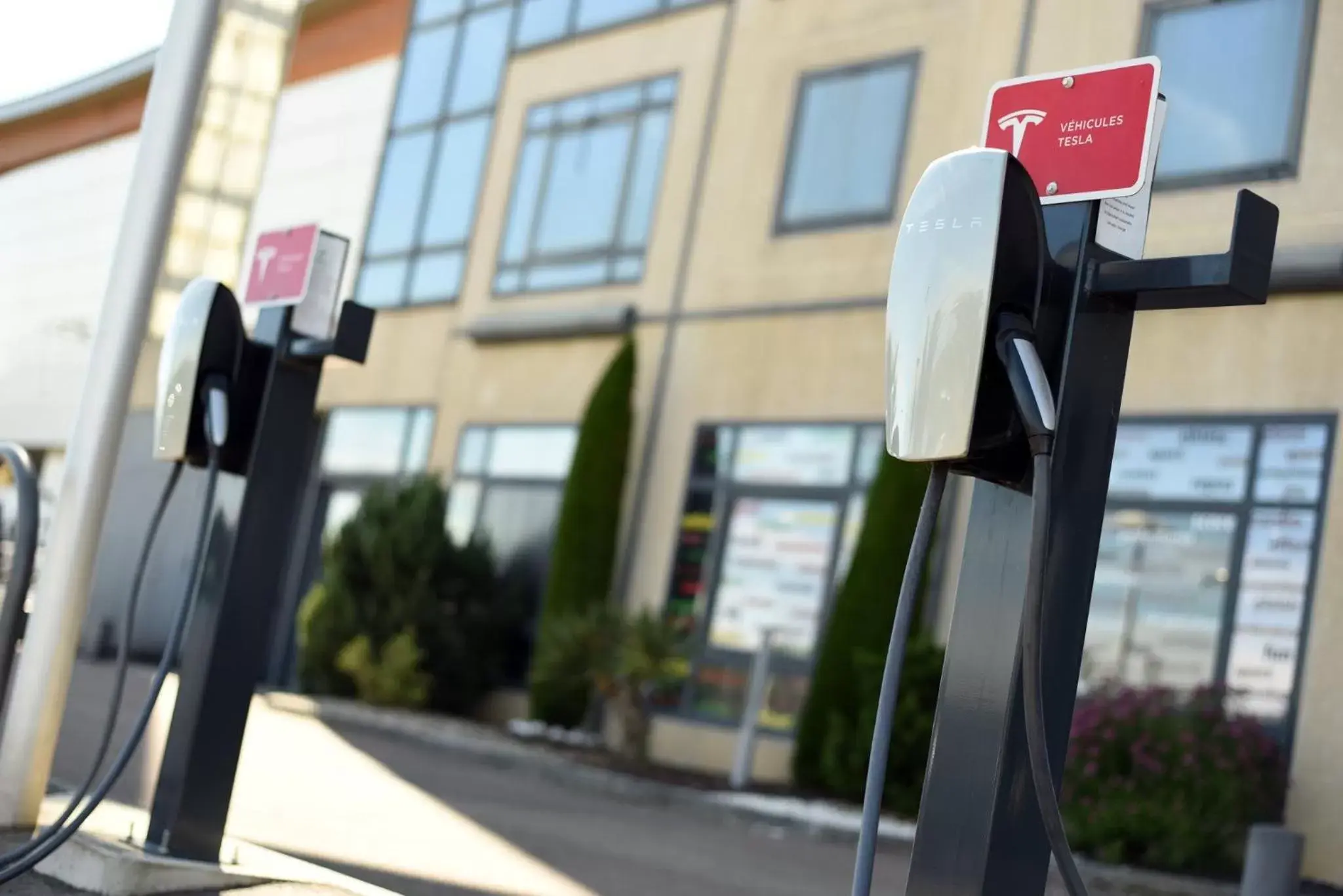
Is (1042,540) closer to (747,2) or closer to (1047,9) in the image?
(1047,9)

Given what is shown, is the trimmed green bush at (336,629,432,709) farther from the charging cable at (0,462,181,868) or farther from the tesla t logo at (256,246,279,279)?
the charging cable at (0,462,181,868)

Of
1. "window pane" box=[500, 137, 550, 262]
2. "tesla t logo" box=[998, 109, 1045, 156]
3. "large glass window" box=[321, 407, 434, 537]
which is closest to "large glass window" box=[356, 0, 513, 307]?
"window pane" box=[500, 137, 550, 262]

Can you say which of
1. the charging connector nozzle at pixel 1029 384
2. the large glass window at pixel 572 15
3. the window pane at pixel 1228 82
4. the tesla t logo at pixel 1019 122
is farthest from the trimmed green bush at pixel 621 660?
the charging connector nozzle at pixel 1029 384

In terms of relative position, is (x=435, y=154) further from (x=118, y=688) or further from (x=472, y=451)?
(x=118, y=688)

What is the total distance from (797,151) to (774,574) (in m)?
3.70

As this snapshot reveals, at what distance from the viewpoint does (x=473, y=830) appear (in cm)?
820

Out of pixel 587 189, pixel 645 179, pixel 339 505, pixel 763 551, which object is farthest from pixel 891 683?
pixel 339 505

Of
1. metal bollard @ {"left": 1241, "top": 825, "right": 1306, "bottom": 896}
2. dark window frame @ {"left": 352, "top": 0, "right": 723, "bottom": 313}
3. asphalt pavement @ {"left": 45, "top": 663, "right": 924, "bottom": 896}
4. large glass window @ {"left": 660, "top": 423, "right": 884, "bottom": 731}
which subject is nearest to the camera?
metal bollard @ {"left": 1241, "top": 825, "right": 1306, "bottom": 896}

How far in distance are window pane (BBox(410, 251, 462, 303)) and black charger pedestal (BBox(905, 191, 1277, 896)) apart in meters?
15.3

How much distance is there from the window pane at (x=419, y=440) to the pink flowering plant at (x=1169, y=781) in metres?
9.14

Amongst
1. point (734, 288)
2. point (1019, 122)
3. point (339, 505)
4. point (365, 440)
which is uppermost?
point (734, 288)

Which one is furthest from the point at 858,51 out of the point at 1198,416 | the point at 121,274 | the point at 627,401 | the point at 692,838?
the point at 121,274

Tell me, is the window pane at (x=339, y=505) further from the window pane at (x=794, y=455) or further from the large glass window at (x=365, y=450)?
the window pane at (x=794, y=455)

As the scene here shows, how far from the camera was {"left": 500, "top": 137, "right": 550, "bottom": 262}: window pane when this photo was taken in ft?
55.4
